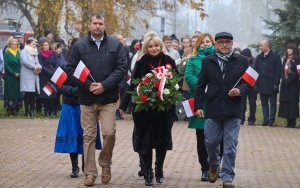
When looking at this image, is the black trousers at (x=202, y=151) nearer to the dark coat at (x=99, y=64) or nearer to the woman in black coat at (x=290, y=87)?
the dark coat at (x=99, y=64)

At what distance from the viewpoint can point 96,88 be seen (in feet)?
41.2

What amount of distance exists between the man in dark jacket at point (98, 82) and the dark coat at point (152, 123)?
1.07 feet

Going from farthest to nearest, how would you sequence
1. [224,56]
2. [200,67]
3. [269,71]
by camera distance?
[269,71] < [200,67] < [224,56]

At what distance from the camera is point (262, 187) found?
12.9 meters

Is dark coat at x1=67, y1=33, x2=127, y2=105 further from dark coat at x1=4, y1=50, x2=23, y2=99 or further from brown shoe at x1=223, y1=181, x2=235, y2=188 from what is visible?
dark coat at x1=4, y1=50, x2=23, y2=99

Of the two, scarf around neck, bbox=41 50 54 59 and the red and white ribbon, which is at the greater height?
the red and white ribbon

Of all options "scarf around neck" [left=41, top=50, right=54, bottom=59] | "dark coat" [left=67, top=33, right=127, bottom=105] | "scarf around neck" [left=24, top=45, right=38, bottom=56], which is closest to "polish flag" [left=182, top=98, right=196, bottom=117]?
"dark coat" [left=67, top=33, right=127, bottom=105]

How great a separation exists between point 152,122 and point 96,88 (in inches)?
38.0

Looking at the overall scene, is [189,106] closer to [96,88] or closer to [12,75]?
[96,88]

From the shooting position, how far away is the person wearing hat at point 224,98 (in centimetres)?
1238

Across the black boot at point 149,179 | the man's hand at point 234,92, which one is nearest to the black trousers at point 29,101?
the black boot at point 149,179

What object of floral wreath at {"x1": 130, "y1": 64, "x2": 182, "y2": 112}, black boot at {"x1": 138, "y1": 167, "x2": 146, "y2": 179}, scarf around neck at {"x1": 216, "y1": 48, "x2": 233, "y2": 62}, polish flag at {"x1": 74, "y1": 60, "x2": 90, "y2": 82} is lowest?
black boot at {"x1": 138, "y1": 167, "x2": 146, "y2": 179}

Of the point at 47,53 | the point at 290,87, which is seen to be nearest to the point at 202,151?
the point at 47,53

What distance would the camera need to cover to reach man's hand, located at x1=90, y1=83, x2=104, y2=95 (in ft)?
41.2
